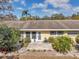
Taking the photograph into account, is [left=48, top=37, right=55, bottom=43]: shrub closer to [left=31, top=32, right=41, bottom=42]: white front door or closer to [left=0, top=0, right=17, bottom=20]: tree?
[left=31, top=32, right=41, bottom=42]: white front door

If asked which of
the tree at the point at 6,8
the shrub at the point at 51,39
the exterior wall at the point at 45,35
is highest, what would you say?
the tree at the point at 6,8

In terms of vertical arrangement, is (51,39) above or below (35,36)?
below

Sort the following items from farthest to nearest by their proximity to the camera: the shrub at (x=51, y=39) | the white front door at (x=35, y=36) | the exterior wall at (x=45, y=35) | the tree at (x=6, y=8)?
1. the white front door at (x=35, y=36)
2. the exterior wall at (x=45, y=35)
3. the shrub at (x=51, y=39)
4. the tree at (x=6, y=8)

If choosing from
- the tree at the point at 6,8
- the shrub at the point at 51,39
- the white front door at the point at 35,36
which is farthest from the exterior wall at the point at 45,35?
the tree at the point at 6,8

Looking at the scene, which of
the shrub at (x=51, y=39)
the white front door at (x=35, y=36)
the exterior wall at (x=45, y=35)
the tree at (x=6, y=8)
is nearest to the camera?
the tree at (x=6, y=8)

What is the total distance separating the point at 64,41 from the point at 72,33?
1469 centimetres

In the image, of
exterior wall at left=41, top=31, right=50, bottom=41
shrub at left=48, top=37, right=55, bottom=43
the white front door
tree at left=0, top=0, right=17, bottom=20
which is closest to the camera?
tree at left=0, top=0, right=17, bottom=20

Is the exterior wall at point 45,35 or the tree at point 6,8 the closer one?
the tree at point 6,8

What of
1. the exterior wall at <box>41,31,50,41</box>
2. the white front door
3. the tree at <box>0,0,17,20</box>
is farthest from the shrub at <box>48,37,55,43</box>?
the tree at <box>0,0,17,20</box>

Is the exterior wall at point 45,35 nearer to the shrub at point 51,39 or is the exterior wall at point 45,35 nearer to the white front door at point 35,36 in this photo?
the white front door at point 35,36

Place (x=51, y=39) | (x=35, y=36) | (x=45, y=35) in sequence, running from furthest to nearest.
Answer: (x=35, y=36)
(x=45, y=35)
(x=51, y=39)

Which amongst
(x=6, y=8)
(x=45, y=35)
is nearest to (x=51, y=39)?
(x=45, y=35)

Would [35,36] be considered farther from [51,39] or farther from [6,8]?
[6,8]

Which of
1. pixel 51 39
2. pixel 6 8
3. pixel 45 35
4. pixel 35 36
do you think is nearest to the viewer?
pixel 6 8
